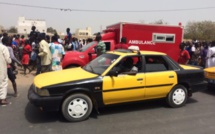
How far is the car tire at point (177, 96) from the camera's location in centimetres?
617

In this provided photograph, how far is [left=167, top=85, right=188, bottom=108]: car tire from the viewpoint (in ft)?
20.2

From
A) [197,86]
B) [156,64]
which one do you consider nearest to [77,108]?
[156,64]

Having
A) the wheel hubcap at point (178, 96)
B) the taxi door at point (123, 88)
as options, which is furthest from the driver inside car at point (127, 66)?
the wheel hubcap at point (178, 96)

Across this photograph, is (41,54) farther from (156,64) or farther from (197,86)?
(197,86)

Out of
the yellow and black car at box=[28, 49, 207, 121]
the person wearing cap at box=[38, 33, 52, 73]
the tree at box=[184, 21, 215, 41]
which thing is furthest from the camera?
the tree at box=[184, 21, 215, 41]

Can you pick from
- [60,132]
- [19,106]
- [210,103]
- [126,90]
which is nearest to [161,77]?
[126,90]

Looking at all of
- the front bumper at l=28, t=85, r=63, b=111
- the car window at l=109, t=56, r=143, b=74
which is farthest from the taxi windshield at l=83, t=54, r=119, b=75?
the front bumper at l=28, t=85, r=63, b=111

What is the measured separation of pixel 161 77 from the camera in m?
5.95

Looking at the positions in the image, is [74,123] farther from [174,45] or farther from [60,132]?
[174,45]

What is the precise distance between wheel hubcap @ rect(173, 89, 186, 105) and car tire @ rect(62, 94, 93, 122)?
2354mm

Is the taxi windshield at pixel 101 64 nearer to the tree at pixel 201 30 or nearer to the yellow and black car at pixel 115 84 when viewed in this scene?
the yellow and black car at pixel 115 84

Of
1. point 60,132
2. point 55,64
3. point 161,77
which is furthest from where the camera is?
point 55,64

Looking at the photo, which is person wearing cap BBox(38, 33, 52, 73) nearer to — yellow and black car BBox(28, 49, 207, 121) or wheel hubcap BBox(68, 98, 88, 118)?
yellow and black car BBox(28, 49, 207, 121)

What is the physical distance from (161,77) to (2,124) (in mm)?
3777
